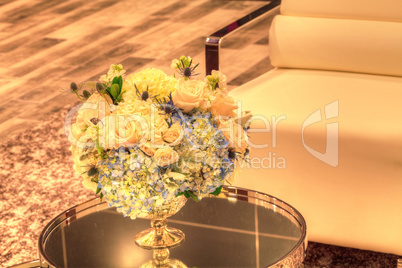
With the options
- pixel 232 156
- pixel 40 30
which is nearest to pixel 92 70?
pixel 40 30

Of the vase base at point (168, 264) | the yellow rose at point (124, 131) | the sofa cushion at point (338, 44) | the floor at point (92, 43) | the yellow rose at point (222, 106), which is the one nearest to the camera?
the yellow rose at point (124, 131)

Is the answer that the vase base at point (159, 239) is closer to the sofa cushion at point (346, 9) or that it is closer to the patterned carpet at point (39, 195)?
the patterned carpet at point (39, 195)

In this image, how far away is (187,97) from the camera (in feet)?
4.74

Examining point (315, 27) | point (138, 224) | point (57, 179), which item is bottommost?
point (57, 179)

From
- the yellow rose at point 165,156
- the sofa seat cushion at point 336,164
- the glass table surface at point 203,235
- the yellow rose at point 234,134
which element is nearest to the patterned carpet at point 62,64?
→ the sofa seat cushion at point 336,164

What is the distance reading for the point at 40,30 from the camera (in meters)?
5.09

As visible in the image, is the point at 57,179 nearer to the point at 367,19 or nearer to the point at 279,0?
the point at 279,0

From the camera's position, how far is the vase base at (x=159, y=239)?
5.51ft

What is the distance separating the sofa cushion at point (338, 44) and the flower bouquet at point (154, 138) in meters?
1.26

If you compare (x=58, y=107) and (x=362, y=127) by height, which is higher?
(x=362, y=127)

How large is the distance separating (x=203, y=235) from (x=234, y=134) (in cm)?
38

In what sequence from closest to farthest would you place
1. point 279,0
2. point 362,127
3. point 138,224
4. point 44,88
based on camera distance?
point 138,224 < point 362,127 < point 279,0 < point 44,88

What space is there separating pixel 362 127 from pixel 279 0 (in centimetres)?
95

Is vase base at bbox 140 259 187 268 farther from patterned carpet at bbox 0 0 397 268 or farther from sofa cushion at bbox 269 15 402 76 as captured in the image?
sofa cushion at bbox 269 15 402 76
